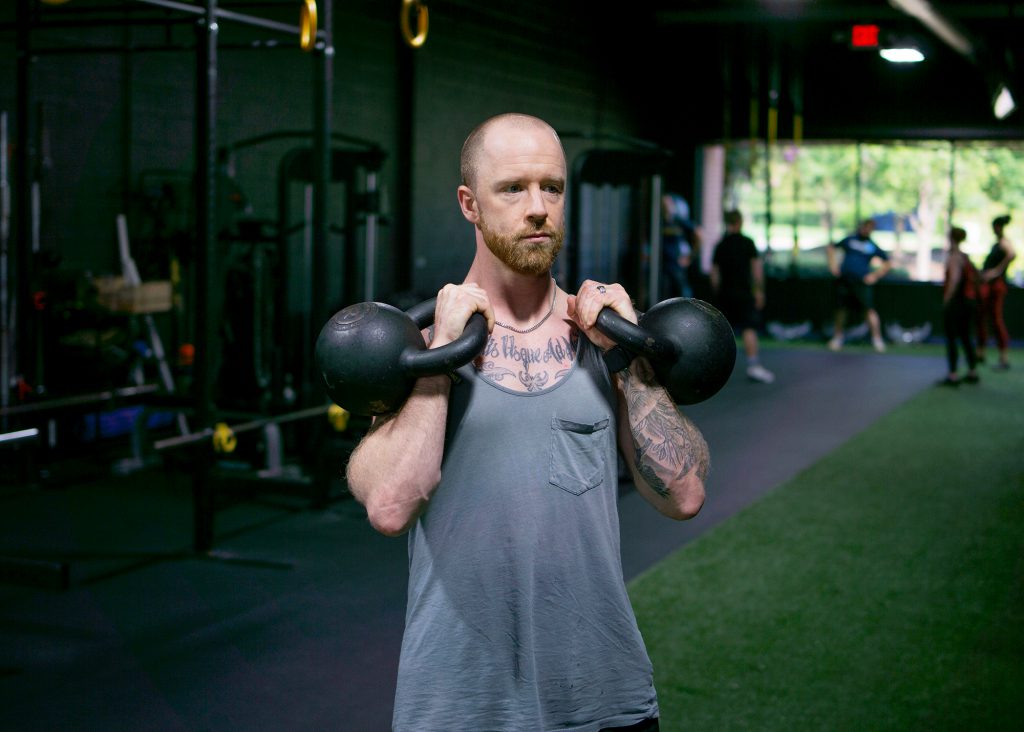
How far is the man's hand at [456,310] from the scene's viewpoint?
1.52 m

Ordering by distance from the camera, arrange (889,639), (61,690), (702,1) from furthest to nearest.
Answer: (702,1), (889,639), (61,690)

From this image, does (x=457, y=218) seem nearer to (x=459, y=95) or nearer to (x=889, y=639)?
(x=459, y=95)

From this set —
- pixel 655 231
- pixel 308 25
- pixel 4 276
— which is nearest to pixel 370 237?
pixel 308 25

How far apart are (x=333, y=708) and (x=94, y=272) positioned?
158 inches

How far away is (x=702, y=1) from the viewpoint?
44.1 ft

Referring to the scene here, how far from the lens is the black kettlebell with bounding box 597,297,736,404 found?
1562 millimetres

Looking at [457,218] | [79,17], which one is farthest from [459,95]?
[79,17]

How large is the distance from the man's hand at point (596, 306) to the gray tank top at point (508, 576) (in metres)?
0.10

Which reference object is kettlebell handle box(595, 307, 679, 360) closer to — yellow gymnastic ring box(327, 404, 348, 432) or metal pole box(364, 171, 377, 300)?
yellow gymnastic ring box(327, 404, 348, 432)

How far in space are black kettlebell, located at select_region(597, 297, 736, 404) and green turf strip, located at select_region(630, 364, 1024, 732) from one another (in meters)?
1.81

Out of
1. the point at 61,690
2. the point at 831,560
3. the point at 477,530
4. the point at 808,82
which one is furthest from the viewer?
the point at 808,82

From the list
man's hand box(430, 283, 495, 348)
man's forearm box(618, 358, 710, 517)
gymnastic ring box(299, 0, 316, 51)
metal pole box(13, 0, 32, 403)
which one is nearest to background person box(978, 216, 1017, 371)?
gymnastic ring box(299, 0, 316, 51)

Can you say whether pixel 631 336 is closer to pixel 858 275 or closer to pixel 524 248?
pixel 524 248

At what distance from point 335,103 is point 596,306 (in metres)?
7.03
